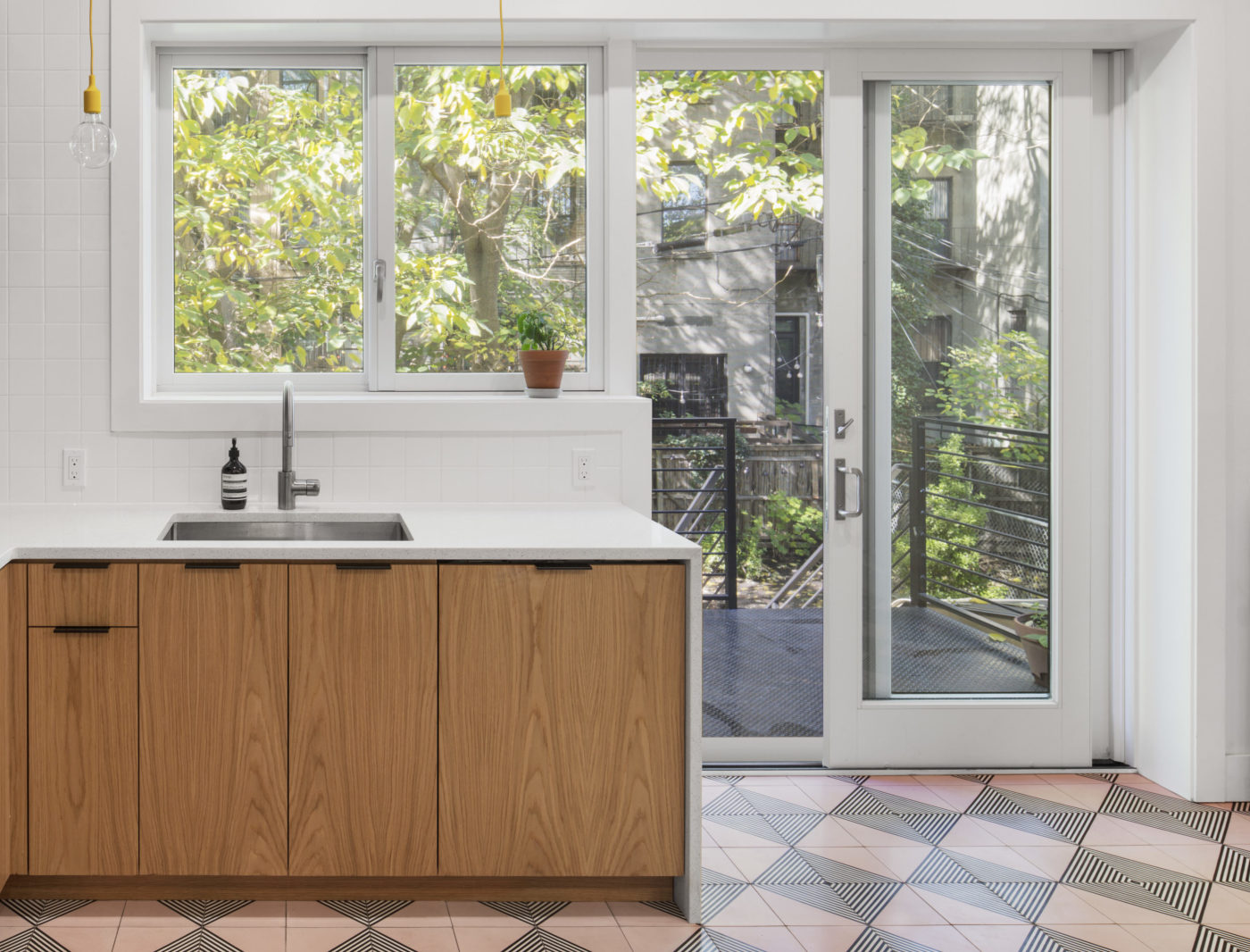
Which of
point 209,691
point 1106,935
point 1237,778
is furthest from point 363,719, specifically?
point 1237,778

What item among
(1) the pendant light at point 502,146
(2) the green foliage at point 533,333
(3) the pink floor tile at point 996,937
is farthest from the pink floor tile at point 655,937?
(1) the pendant light at point 502,146

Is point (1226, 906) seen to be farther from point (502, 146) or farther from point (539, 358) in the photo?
point (502, 146)

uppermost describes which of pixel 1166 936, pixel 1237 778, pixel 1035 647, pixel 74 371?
pixel 74 371

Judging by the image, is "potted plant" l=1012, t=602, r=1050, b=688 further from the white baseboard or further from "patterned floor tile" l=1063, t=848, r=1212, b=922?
"patterned floor tile" l=1063, t=848, r=1212, b=922

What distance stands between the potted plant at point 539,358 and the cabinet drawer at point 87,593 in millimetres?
1204

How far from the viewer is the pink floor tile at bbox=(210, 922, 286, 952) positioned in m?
2.09

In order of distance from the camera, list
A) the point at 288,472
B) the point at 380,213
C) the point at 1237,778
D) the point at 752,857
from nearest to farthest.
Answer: the point at 752,857 → the point at 288,472 → the point at 1237,778 → the point at 380,213

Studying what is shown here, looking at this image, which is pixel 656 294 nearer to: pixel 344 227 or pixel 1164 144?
pixel 344 227

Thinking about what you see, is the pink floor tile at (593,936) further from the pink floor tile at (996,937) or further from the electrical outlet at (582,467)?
the electrical outlet at (582,467)

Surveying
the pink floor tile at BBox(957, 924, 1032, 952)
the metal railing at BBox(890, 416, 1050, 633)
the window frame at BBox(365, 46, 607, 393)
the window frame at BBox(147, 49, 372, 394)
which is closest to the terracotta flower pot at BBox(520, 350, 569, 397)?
the window frame at BBox(365, 46, 607, 393)

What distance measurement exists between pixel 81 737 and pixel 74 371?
45.8 inches

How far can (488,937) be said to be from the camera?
2.15 meters

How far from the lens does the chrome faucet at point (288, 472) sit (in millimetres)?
2746

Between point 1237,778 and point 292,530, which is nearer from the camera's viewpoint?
point 292,530
